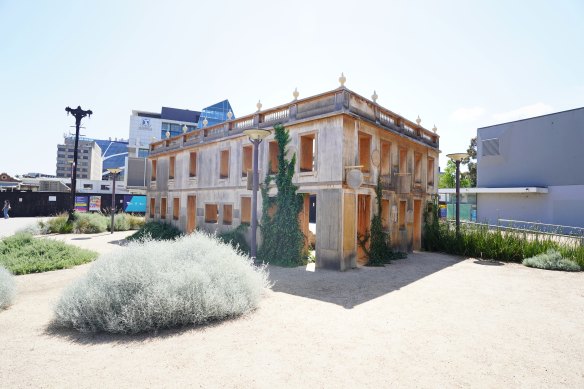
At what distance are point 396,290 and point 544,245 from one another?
27.2ft

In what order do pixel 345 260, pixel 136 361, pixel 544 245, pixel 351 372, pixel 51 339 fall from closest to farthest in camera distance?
1. pixel 351 372
2. pixel 136 361
3. pixel 51 339
4. pixel 345 260
5. pixel 544 245

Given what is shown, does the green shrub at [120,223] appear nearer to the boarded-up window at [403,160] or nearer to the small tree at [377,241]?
the small tree at [377,241]

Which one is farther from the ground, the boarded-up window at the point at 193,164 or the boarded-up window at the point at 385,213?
the boarded-up window at the point at 193,164

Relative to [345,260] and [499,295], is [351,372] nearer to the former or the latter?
[499,295]

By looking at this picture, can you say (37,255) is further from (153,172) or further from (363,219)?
(363,219)

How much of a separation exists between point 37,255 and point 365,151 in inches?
527

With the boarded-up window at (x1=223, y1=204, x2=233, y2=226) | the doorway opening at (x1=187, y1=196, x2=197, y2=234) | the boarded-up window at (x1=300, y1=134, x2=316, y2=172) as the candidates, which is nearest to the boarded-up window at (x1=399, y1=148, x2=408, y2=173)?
the boarded-up window at (x1=300, y1=134, x2=316, y2=172)

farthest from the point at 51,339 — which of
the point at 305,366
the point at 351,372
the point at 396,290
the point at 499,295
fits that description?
the point at 499,295

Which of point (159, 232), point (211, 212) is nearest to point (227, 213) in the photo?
point (211, 212)

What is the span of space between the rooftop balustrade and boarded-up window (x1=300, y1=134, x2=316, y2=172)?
2.87 feet

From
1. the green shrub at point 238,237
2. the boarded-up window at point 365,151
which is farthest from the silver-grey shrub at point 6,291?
the boarded-up window at point 365,151

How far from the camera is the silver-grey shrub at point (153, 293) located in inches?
214

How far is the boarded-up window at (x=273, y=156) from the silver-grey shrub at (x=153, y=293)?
288 inches

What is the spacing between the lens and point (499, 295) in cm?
794
